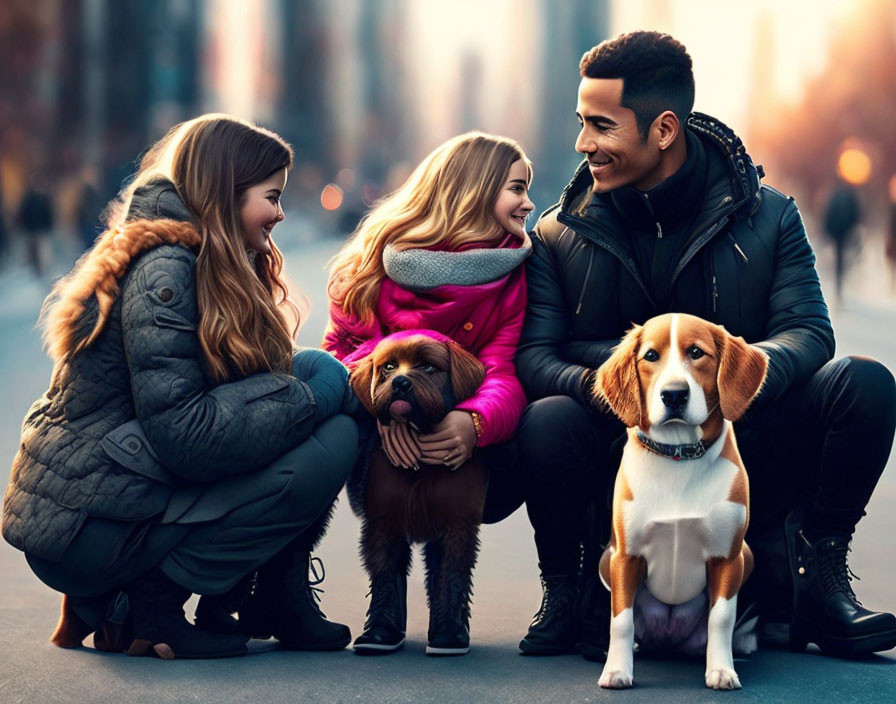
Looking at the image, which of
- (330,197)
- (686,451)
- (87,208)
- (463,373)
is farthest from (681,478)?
(330,197)

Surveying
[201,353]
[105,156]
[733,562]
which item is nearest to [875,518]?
[733,562]

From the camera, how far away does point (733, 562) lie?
4.08 meters

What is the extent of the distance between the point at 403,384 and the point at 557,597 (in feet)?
2.81

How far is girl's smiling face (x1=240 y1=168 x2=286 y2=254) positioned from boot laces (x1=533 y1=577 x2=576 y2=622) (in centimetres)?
145

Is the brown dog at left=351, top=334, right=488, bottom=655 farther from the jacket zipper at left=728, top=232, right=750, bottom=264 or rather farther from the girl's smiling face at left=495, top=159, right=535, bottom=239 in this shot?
the jacket zipper at left=728, top=232, right=750, bottom=264

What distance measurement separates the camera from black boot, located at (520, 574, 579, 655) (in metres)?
4.46

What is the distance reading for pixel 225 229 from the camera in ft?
14.5

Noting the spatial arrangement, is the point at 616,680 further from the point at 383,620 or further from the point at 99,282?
the point at 99,282

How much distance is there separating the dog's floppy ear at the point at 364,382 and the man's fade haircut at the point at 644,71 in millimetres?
1216

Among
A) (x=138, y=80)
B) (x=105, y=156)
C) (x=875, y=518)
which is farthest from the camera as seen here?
(x=138, y=80)

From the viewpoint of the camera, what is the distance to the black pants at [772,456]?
4.45m

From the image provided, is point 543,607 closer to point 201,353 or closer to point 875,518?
point 201,353

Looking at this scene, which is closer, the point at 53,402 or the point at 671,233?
the point at 53,402

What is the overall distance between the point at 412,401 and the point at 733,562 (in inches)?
42.4
